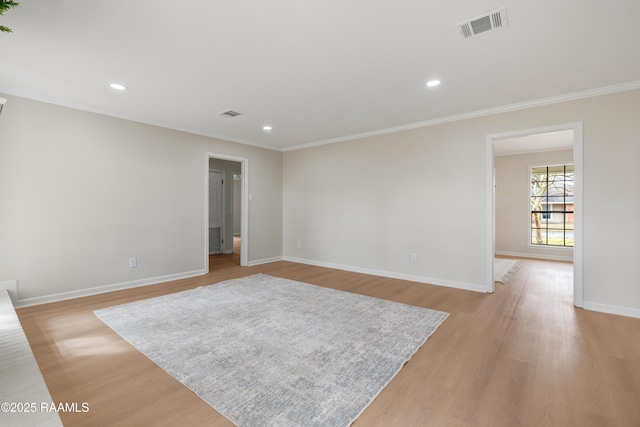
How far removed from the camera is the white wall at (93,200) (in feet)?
11.2

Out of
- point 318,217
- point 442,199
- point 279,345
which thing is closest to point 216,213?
point 318,217

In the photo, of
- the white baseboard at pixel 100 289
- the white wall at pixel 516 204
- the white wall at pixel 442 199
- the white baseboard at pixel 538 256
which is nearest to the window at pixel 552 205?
the white wall at pixel 516 204

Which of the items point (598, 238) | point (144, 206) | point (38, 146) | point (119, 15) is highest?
point (119, 15)

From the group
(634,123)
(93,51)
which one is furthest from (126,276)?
(634,123)

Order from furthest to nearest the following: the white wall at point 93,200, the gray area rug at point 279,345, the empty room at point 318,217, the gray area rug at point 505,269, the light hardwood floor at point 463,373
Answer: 1. the gray area rug at point 505,269
2. the white wall at point 93,200
3. the empty room at point 318,217
4. the gray area rug at point 279,345
5. the light hardwood floor at point 463,373

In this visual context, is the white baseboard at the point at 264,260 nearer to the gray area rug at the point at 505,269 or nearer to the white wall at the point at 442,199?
the white wall at the point at 442,199

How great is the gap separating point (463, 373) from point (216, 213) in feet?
22.7

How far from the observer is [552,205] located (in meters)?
7.18

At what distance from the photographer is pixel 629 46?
7.92 feet

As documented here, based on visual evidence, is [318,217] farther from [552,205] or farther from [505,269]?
[552,205]

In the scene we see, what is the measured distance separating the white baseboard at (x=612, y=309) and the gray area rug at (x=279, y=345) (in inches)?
72.0

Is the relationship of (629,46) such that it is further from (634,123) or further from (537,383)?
(537,383)

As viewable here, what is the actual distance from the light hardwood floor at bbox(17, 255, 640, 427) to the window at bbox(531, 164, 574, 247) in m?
4.55

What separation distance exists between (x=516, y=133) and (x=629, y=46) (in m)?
1.47
